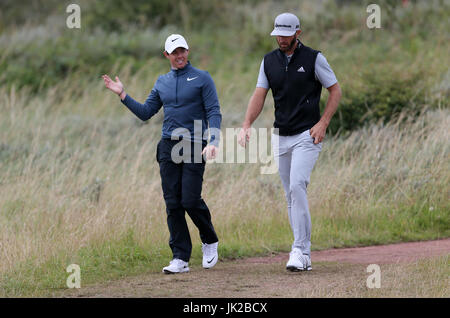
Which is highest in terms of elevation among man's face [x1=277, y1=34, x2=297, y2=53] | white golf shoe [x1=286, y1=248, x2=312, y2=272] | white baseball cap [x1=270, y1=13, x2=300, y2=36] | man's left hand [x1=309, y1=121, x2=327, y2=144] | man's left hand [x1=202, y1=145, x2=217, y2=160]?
white baseball cap [x1=270, y1=13, x2=300, y2=36]

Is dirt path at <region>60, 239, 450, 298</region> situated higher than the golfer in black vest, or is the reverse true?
the golfer in black vest

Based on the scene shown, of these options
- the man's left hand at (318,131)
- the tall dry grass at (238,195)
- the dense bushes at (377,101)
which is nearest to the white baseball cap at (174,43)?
the man's left hand at (318,131)

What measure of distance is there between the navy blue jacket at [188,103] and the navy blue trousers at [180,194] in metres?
0.17

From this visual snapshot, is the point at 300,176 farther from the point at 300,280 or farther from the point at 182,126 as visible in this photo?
the point at 182,126

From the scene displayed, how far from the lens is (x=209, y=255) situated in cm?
784

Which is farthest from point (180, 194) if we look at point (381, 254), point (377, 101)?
point (377, 101)

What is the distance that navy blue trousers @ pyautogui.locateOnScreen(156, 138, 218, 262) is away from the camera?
292 inches

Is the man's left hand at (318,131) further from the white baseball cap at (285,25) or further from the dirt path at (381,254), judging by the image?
the dirt path at (381,254)

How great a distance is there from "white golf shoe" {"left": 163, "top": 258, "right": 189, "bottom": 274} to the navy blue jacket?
1.26 meters

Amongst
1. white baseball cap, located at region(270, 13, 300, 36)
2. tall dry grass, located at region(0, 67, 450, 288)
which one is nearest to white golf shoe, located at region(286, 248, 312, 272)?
tall dry grass, located at region(0, 67, 450, 288)

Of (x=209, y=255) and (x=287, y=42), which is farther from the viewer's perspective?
(x=209, y=255)

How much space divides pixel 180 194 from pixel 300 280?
4.99ft

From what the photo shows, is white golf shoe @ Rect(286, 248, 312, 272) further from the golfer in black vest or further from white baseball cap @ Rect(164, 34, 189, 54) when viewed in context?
white baseball cap @ Rect(164, 34, 189, 54)

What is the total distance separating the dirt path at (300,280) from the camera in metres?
6.42
